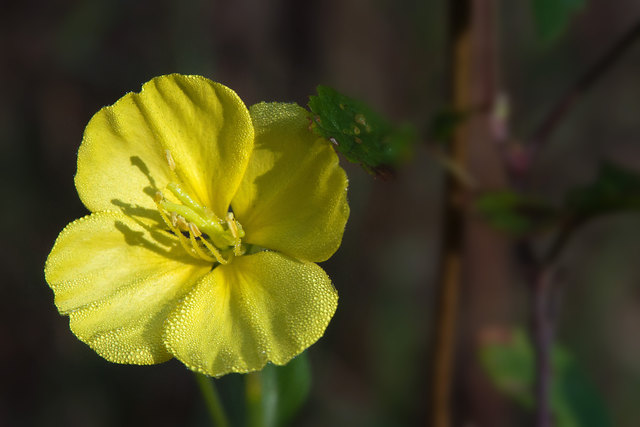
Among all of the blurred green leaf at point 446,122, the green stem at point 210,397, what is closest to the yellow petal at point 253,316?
the green stem at point 210,397

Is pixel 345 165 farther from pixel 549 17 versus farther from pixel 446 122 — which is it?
pixel 549 17

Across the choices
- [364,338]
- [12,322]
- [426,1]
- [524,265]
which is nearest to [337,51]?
[426,1]

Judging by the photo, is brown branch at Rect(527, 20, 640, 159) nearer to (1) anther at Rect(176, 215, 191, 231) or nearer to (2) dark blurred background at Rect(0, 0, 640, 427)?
(1) anther at Rect(176, 215, 191, 231)

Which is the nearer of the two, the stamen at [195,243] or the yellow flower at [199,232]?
the yellow flower at [199,232]

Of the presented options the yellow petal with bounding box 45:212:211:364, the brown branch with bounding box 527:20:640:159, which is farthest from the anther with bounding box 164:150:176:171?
the brown branch with bounding box 527:20:640:159

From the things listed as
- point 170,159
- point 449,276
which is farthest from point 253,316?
point 449,276

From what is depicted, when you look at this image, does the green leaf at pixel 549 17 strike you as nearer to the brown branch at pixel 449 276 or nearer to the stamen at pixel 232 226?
the brown branch at pixel 449 276
